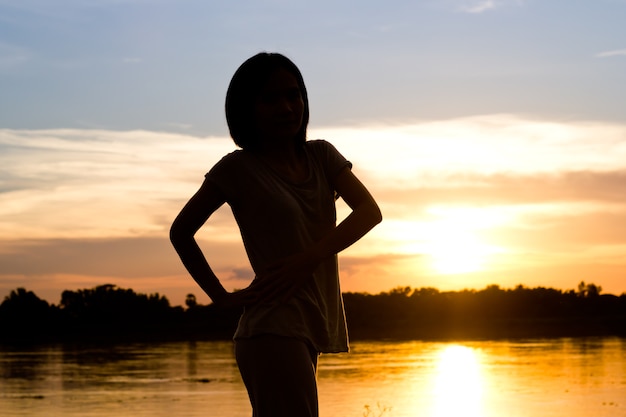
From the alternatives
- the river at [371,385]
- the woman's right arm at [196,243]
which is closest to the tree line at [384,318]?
the river at [371,385]

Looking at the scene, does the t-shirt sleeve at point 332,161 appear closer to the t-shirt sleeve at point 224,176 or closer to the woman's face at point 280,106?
the woman's face at point 280,106

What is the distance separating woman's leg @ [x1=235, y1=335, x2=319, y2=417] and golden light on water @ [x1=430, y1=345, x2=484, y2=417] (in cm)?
3942

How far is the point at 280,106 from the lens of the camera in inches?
102

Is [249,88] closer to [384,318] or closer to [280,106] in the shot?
[280,106]

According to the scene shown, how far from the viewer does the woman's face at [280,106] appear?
2.59 meters

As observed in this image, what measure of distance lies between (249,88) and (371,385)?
51.0m

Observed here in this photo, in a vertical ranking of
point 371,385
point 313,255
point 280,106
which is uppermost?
point 280,106

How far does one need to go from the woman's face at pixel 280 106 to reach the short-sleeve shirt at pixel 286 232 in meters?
0.10

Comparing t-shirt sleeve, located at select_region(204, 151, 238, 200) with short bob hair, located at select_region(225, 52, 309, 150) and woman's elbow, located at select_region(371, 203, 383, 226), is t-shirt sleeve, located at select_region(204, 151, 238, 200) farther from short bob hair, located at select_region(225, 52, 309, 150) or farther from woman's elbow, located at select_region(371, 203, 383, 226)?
woman's elbow, located at select_region(371, 203, 383, 226)

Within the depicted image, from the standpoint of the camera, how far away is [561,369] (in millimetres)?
61406

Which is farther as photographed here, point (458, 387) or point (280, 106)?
point (458, 387)

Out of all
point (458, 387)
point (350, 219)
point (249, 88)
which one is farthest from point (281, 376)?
point (458, 387)

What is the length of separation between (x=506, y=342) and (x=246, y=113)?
104 metres

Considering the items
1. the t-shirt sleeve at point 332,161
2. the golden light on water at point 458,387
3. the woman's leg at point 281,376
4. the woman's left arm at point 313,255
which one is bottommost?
the golden light on water at point 458,387
